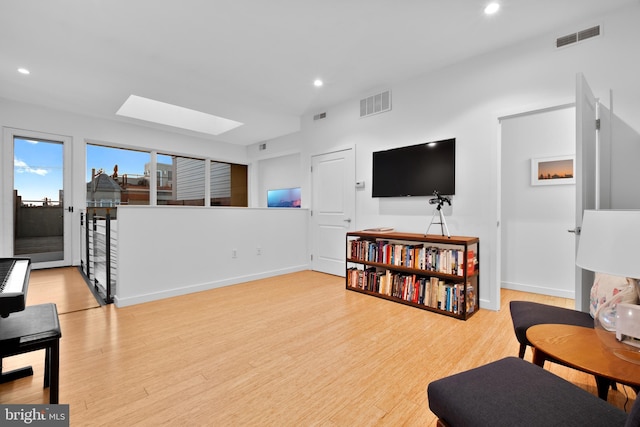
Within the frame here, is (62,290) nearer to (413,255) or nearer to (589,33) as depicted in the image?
(413,255)

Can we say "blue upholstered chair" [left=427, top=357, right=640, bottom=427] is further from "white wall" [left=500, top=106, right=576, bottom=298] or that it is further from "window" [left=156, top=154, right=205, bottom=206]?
"window" [left=156, top=154, right=205, bottom=206]

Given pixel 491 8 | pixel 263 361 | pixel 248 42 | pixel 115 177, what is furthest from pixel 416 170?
pixel 115 177

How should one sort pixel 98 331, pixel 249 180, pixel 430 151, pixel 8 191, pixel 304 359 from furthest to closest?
pixel 249 180 → pixel 8 191 → pixel 430 151 → pixel 98 331 → pixel 304 359

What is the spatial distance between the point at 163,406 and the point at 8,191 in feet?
17.7

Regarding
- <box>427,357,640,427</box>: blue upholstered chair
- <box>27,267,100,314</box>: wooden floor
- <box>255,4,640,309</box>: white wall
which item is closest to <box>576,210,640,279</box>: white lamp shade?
<box>427,357,640,427</box>: blue upholstered chair

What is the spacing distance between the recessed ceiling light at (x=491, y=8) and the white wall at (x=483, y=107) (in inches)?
27.1

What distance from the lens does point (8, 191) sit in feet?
15.5

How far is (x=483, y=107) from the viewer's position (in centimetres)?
318

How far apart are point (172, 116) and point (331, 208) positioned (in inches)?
149

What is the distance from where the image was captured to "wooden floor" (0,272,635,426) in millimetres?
1568

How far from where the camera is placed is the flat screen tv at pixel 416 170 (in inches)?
135

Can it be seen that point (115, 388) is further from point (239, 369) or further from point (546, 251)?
point (546, 251)

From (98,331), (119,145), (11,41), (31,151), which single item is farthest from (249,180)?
(98,331)

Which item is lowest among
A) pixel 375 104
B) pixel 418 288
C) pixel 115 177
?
pixel 418 288
